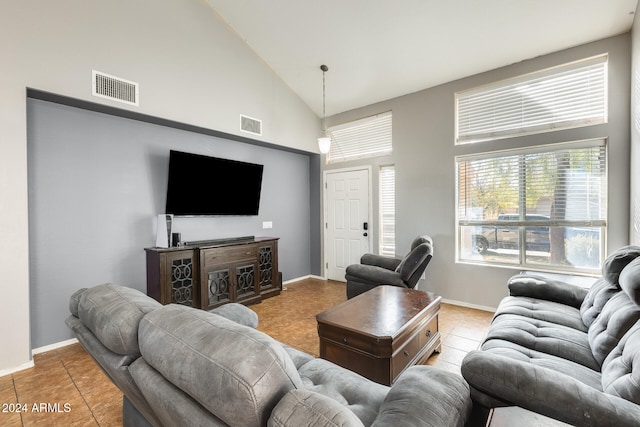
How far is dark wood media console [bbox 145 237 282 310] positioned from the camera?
3.37 m

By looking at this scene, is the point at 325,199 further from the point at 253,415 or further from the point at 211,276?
the point at 253,415

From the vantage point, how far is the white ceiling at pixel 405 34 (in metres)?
2.97

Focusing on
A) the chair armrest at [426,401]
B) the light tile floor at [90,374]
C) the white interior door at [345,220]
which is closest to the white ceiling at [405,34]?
the white interior door at [345,220]

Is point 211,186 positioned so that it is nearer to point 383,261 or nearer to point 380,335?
point 383,261

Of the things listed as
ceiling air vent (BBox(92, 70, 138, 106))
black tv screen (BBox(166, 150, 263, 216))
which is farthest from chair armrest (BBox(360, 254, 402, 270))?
ceiling air vent (BBox(92, 70, 138, 106))

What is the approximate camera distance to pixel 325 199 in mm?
5582

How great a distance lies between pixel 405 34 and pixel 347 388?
3742 millimetres

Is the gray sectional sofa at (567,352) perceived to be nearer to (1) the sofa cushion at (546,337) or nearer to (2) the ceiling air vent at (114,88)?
(1) the sofa cushion at (546,337)

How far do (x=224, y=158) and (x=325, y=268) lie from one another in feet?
8.89

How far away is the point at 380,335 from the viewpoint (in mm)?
1917

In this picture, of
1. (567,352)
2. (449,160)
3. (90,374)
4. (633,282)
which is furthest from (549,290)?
(90,374)

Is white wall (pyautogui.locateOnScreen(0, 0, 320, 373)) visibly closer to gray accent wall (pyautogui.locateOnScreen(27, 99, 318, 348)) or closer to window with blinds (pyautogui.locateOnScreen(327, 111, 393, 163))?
gray accent wall (pyautogui.locateOnScreen(27, 99, 318, 348))

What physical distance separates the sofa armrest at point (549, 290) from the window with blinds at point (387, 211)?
218 cm

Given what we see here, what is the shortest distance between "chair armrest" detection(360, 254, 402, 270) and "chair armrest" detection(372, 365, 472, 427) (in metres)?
2.96
